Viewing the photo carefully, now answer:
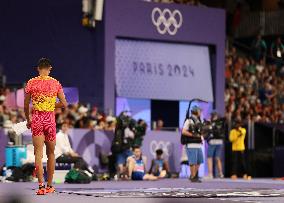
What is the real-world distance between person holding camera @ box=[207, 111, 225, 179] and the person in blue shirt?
137 cm

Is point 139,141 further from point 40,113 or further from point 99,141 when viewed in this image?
point 40,113

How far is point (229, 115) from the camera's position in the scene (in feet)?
99.1

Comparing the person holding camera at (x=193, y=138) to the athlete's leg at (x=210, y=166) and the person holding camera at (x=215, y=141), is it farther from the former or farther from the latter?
the athlete's leg at (x=210, y=166)

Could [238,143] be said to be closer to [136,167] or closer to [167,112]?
[136,167]

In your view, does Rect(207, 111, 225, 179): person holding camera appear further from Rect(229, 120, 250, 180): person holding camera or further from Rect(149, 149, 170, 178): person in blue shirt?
Rect(149, 149, 170, 178): person in blue shirt

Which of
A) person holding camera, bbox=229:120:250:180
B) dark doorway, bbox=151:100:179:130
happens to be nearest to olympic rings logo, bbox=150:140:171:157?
person holding camera, bbox=229:120:250:180

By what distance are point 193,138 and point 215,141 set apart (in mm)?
5064

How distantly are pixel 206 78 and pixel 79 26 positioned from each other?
16.9ft

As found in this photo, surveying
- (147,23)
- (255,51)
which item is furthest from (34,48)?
(255,51)

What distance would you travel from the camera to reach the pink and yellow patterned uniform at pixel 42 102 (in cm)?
1320

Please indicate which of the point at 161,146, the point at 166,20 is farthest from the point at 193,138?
the point at 166,20

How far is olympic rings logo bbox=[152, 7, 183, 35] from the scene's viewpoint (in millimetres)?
29031

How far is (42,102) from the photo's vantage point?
43.4ft

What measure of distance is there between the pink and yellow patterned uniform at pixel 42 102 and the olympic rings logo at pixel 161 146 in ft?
41.1
